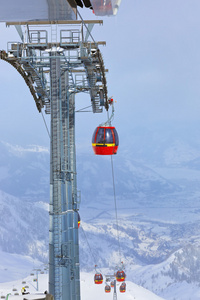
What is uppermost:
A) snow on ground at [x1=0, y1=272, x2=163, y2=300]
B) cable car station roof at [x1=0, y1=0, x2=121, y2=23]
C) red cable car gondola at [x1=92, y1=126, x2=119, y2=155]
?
red cable car gondola at [x1=92, y1=126, x2=119, y2=155]

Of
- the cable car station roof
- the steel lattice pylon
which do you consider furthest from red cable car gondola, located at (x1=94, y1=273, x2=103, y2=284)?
the cable car station roof

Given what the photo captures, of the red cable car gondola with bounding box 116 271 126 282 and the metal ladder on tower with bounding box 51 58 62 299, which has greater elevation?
the metal ladder on tower with bounding box 51 58 62 299

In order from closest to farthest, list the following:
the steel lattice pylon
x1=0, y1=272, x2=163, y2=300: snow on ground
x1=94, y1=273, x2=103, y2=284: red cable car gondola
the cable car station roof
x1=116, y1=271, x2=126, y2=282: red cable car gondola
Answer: the cable car station roof → the steel lattice pylon → x1=116, y1=271, x2=126, y2=282: red cable car gondola → x1=94, y1=273, x2=103, y2=284: red cable car gondola → x1=0, y1=272, x2=163, y2=300: snow on ground

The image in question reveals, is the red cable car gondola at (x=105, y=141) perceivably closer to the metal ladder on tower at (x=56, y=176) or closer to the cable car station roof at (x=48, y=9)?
the metal ladder on tower at (x=56, y=176)

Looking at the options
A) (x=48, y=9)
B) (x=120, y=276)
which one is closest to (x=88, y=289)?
(x=120, y=276)

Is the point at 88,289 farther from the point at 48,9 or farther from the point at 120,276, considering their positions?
the point at 48,9

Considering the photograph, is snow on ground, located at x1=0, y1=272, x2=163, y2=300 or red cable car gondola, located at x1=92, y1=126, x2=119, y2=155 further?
snow on ground, located at x1=0, y1=272, x2=163, y2=300

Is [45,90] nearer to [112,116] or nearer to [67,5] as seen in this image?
[112,116]

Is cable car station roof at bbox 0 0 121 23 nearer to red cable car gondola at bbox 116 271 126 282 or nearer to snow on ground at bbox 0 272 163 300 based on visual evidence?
red cable car gondola at bbox 116 271 126 282

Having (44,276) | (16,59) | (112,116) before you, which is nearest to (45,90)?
(112,116)
